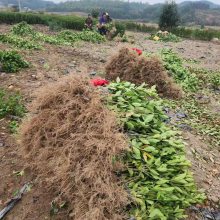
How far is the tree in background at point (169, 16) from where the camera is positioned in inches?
952

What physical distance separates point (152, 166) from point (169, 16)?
22.0m

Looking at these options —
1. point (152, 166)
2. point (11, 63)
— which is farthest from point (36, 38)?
point (152, 166)

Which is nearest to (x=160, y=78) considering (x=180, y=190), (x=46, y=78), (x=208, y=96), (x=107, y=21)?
(x=208, y=96)

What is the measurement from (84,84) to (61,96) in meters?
0.30

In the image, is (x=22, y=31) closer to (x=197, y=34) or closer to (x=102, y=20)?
(x=102, y=20)

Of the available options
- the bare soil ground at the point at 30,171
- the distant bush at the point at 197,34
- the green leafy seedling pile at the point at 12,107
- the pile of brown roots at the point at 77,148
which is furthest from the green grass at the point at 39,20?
the pile of brown roots at the point at 77,148

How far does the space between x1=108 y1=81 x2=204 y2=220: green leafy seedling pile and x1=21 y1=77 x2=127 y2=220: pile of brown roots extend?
16cm

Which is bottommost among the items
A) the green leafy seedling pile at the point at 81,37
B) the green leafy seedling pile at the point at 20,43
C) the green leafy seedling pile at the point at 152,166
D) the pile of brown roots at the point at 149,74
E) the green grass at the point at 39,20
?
the green grass at the point at 39,20

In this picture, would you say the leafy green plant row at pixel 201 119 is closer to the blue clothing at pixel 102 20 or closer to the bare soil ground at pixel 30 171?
the bare soil ground at pixel 30 171

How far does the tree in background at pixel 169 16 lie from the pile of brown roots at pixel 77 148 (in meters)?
21.2

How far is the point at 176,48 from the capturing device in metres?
15.7

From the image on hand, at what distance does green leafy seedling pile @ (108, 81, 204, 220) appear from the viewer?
342 cm

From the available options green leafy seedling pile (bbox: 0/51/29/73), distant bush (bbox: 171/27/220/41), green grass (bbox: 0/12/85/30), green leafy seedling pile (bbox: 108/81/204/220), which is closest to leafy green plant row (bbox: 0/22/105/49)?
green leafy seedling pile (bbox: 0/51/29/73)

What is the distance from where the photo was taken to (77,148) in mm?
3625
